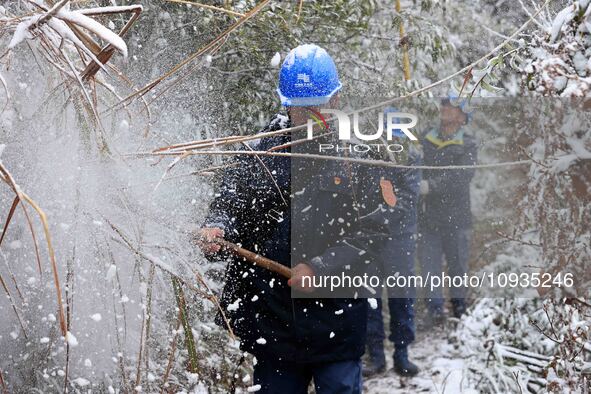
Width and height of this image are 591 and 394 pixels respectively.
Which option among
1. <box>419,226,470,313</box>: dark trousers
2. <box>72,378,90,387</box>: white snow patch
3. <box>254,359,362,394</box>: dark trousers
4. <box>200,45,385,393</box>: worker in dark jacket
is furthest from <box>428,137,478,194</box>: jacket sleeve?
<box>72,378,90,387</box>: white snow patch

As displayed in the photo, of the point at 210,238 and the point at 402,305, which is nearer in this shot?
the point at 210,238

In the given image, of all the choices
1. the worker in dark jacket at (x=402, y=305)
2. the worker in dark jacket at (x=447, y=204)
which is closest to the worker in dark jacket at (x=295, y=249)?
the worker in dark jacket at (x=447, y=204)

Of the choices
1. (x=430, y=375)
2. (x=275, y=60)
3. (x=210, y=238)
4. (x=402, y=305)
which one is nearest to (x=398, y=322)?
(x=402, y=305)

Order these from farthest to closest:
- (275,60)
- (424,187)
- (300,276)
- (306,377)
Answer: (424,187) → (275,60) → (306,377) → (300,276)

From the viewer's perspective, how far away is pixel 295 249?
3309 millimetres

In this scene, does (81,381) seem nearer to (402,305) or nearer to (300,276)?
(300,276)

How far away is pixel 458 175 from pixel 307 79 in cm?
163

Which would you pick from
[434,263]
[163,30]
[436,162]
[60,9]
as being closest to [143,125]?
[163,30]

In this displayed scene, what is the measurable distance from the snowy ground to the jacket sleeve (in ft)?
4.09

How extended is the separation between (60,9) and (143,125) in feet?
5.19

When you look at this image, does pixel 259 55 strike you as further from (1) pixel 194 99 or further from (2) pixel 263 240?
(2) pixel 263 240

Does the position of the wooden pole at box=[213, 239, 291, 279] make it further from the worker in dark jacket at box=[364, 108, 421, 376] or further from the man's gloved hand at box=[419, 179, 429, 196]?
the man's gloved hand at box=[419, 179, 429, 196]

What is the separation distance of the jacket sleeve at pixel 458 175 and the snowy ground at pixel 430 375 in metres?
1.25

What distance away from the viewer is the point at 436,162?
527 centimetres
